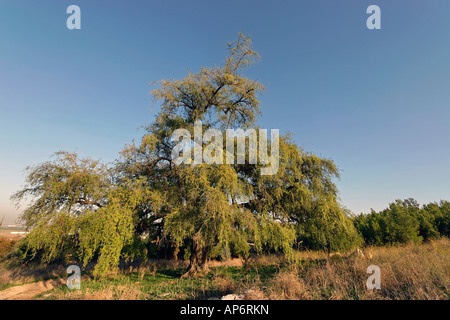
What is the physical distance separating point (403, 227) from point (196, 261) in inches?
846

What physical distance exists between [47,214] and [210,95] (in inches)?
452

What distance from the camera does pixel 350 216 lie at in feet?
38.7

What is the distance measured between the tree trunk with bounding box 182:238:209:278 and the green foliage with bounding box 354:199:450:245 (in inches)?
616

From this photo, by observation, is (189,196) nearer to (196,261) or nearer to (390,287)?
(196,261)

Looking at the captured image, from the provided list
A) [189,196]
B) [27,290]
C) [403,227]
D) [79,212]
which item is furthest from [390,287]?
[403,227]

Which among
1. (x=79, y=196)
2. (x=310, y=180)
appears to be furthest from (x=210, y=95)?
(x=79, y=196)

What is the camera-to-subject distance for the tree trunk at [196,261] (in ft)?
42.1

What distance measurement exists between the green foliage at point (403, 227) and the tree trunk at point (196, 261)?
15.6 m

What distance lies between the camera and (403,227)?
66.2 feet

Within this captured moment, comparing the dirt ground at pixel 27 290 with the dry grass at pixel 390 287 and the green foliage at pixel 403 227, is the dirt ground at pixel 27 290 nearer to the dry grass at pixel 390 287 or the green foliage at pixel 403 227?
the dry grass at pixel 390 287

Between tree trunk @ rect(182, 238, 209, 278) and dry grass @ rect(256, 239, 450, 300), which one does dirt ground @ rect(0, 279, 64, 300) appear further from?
dry grass @ rect(256, 239, 450, 300)

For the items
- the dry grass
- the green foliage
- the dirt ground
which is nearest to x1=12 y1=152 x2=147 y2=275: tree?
the dirt ground

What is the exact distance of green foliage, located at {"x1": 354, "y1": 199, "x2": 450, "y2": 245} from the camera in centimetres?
2016
